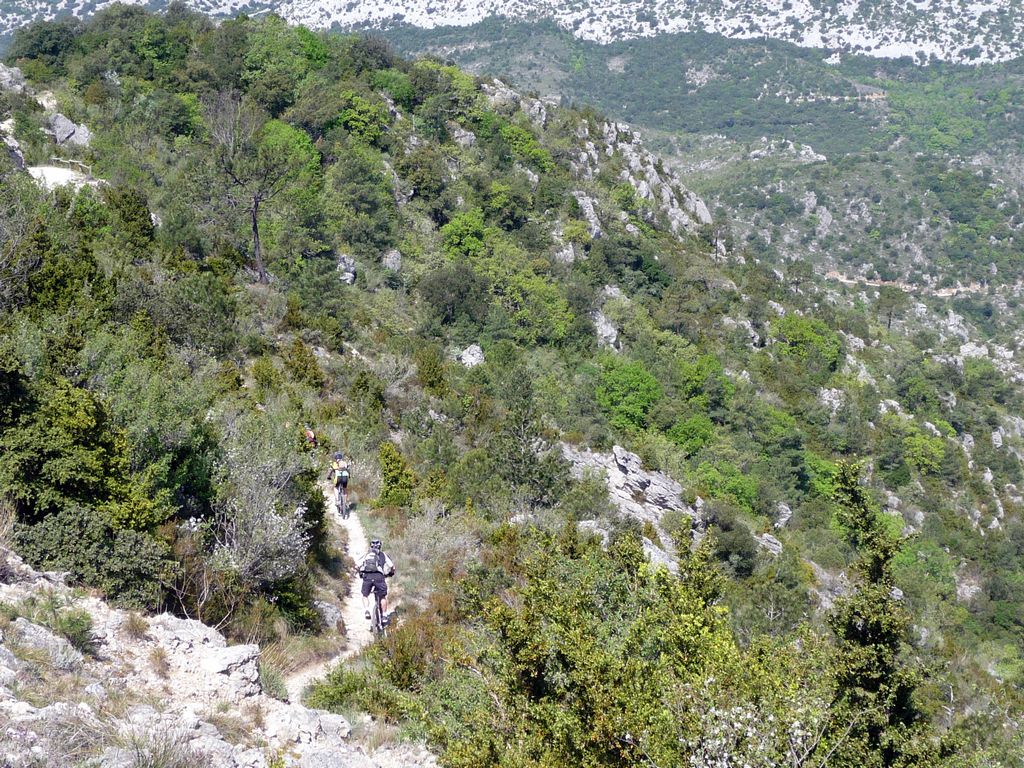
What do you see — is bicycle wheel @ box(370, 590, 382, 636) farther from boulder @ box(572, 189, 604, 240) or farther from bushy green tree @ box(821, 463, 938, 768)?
boulder @ box(572, 189, 604, 240)

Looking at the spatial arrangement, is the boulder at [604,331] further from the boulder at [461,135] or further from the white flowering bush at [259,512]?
the white flowering bush at [259,512]

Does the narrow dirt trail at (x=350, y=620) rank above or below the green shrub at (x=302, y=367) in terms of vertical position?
above

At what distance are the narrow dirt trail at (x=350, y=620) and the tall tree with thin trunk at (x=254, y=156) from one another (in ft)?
46.0

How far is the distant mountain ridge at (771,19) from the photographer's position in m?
171

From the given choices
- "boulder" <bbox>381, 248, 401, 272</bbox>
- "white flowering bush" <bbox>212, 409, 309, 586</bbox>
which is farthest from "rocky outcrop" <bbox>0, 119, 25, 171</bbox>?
"white flowering bush" <bbox>212, 409, 309, 586</bbox>

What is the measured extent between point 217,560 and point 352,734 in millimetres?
2623

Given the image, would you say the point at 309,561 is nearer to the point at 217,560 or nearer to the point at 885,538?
the point at 217,560

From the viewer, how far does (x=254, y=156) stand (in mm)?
28984

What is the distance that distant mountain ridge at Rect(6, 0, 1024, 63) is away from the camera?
171000mm

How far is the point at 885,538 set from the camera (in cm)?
965

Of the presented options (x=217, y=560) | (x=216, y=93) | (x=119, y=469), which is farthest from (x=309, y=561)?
(x=216, y=93)

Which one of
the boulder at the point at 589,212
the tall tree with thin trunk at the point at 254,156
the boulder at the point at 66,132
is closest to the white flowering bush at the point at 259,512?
the tall tree with thin trunk at the point at 254,156

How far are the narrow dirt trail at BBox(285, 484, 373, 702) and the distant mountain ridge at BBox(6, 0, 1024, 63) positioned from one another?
171 meters

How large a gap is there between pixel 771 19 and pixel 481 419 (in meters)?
201
